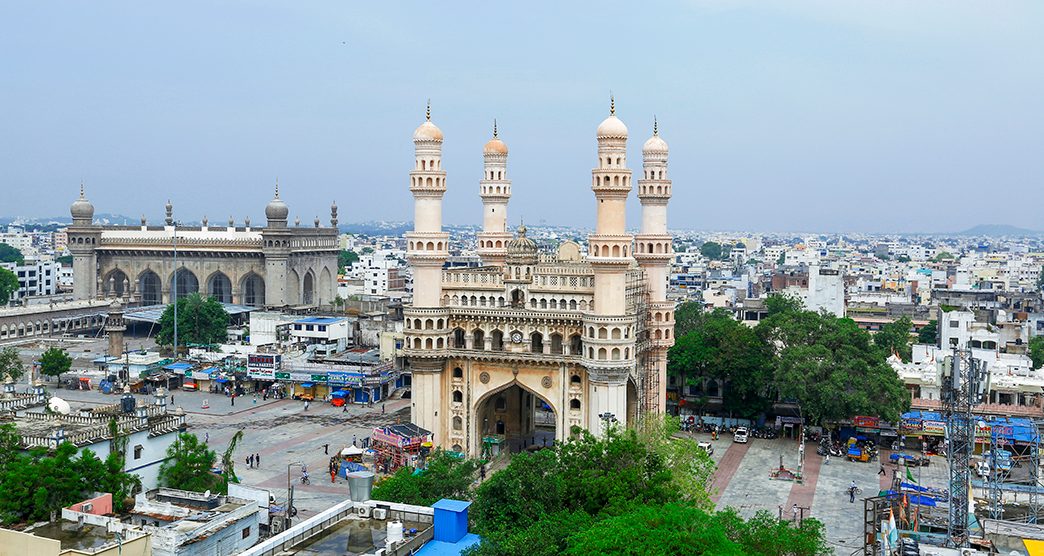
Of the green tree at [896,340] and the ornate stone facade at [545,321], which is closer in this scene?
the ornate stone facade at [545,321]

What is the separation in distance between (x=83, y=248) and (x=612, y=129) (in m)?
66.9

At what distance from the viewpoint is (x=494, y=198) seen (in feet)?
180

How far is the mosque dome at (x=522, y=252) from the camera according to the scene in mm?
48934

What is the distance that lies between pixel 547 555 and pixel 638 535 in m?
2.19

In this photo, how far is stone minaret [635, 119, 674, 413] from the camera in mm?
49719

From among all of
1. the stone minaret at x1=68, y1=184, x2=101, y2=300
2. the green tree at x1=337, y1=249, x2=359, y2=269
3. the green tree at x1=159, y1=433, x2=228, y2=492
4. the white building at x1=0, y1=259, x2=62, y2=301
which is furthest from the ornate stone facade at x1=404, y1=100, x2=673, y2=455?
the green tree at x1=337, y1=249, x2=359, y2=269

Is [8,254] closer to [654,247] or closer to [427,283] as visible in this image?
[427,283]

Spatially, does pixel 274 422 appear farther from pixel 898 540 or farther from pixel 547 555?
pixel 898 540

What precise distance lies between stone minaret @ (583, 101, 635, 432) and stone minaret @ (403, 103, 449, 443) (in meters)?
7.05

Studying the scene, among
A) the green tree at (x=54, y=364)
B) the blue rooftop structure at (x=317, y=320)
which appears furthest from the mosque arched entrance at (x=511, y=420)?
the green tree at (x=54, y=364)

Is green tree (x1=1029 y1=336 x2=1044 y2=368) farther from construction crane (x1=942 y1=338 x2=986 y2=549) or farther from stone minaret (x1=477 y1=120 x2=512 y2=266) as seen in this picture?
construction crane (x1=942 y1=338 x2=986 y2=549)

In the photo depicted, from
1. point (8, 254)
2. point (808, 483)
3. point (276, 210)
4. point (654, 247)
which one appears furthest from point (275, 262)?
point (8, 254)

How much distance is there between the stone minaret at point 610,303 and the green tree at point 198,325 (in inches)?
1585

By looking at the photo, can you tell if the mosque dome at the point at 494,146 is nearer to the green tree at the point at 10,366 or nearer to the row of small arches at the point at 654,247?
the row of small arches at the point at 654,247
